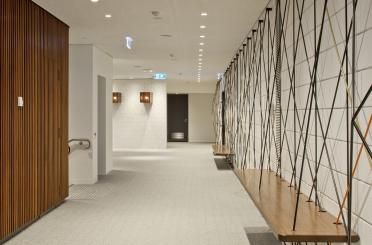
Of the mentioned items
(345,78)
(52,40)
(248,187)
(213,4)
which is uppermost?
(213,4)

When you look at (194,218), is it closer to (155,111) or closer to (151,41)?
(151,41)

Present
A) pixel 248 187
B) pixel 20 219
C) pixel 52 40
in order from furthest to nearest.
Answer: pixel 52 40 → pixel 20 219 → pixel 248 187

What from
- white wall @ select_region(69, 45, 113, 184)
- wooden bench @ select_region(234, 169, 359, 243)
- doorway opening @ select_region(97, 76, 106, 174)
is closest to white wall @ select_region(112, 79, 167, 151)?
doorway opening @ select_region(97, 76, 106, 174)

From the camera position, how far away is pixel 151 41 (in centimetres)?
841

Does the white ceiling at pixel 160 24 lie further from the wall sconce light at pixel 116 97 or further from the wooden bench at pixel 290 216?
the wall sconce light at pixel 116 97

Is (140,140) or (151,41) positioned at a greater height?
(151,41)

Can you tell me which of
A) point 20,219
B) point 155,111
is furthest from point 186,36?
point 155,111

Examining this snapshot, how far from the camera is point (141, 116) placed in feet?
58.1

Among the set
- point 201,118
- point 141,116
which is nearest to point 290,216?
point 141,116

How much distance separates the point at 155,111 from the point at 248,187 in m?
13.2

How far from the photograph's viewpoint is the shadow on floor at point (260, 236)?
15.3 feet

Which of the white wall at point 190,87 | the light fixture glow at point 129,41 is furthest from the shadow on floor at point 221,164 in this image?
the white wall at point 190,87

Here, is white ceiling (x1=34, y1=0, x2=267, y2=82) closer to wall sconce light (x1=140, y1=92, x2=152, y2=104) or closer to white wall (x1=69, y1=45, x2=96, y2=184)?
white wall (x1=69, y1=45, x2=96, y2=184)

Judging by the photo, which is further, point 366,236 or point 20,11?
point 20,11
